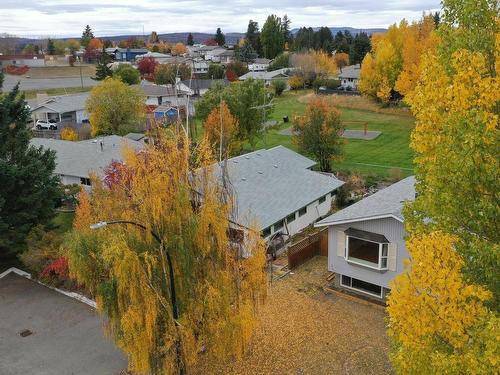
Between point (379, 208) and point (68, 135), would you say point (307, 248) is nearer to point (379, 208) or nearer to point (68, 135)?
point (379, 208)

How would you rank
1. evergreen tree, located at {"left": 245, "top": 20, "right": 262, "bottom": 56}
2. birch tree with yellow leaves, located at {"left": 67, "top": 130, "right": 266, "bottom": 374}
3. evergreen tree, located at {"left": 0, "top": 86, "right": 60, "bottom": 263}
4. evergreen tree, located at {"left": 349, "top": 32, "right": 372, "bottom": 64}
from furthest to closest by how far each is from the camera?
evergreen tree, located at {"left": 245, "top": 20, "right": 262, "bottom": 56} → evergreen tree, located at {"left": 349, "top": 32, "right": 372, "bottom": 64} → evergreen tree, located at {"left": 0, "top": 86, "right": 60, "bottom": 263} → birch tree with yellow leaves, located at {"left": 67, "top": 130, "right": 266, "bottom": 374}

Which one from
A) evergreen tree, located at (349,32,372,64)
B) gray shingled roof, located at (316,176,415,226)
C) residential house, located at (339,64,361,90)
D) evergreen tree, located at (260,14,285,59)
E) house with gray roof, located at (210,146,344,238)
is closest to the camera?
gray shingled roof, located at (316,176,415,226)

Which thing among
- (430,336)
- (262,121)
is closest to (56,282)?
(430,336)

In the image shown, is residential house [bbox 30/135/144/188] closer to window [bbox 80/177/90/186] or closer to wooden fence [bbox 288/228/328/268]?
window [bbox 80/177/90/186]

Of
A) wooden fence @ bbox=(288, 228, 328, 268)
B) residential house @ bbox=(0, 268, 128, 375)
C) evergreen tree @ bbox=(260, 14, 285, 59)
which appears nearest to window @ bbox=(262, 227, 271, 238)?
wooden fence @ bbox=(288, 228, 328, 268)

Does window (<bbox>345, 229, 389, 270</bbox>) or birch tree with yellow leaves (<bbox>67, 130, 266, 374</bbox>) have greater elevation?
birch tree with yellow leaves (<bbox>67, 130, 266, 374</bbox>)

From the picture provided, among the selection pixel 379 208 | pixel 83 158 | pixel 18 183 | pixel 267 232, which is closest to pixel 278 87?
pixel 83 158
